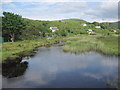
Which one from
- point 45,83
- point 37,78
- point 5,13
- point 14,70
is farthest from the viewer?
point 5,13

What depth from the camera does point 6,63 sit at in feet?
73.0

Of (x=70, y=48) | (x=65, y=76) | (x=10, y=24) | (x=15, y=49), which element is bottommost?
(x=65, y=76)

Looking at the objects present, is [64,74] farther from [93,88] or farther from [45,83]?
[93,88]

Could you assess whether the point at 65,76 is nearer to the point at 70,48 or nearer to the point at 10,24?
the point at 70,48

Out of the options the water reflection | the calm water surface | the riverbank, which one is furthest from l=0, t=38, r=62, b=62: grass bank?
the calm water surface

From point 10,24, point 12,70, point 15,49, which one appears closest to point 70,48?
point 15,49

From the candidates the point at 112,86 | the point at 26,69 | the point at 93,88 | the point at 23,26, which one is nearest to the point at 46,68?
the point at 26,69

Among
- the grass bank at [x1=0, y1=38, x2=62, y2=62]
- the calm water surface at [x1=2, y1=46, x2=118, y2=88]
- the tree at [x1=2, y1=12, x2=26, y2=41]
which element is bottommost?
the calm water surface at [x1=2, y1=46, x2=118, y2=88]

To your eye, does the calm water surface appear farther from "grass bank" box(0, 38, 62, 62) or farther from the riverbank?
→ "grass bank" box(0, 38, 62, 62)

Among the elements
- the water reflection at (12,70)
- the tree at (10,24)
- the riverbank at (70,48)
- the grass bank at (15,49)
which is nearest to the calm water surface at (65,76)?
the water reflection at (12,70)

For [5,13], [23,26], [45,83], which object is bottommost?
[45,83]

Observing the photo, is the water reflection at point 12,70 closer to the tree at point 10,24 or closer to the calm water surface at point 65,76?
the calm water surface at point 65,76

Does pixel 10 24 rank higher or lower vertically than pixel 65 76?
higher

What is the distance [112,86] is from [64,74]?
20.0ft
